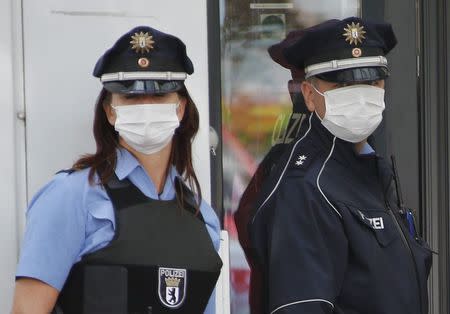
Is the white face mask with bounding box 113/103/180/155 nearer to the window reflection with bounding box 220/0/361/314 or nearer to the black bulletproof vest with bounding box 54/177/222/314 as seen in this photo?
the black bulletproof vest with bounding box 54/177/222/314

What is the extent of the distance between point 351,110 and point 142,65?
0.65 m

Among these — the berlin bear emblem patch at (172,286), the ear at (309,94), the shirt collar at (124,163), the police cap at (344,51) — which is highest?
the police cap at (344,51)

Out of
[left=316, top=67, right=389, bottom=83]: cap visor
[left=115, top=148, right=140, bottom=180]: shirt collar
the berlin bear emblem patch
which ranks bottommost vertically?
the berlin bear emblem patch

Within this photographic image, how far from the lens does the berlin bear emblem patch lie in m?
2.20

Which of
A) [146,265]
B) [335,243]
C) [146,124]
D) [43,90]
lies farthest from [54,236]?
[335,243]

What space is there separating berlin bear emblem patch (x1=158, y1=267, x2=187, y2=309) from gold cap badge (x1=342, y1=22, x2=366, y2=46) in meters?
0.86

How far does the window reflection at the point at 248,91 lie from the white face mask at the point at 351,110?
568mm

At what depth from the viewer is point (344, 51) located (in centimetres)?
252

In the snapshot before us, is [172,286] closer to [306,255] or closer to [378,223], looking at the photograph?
[306,255]

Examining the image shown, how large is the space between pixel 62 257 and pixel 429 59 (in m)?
1.82

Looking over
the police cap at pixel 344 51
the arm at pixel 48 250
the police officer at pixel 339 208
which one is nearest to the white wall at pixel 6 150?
the arm at pixel 48 250

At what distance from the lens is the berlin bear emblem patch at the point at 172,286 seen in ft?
7.22

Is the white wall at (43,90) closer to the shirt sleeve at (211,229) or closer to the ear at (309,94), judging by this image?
the shirt sleeve at (211,229)

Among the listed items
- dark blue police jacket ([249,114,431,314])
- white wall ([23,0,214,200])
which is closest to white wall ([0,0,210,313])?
white wall ([23,0,214,200])
